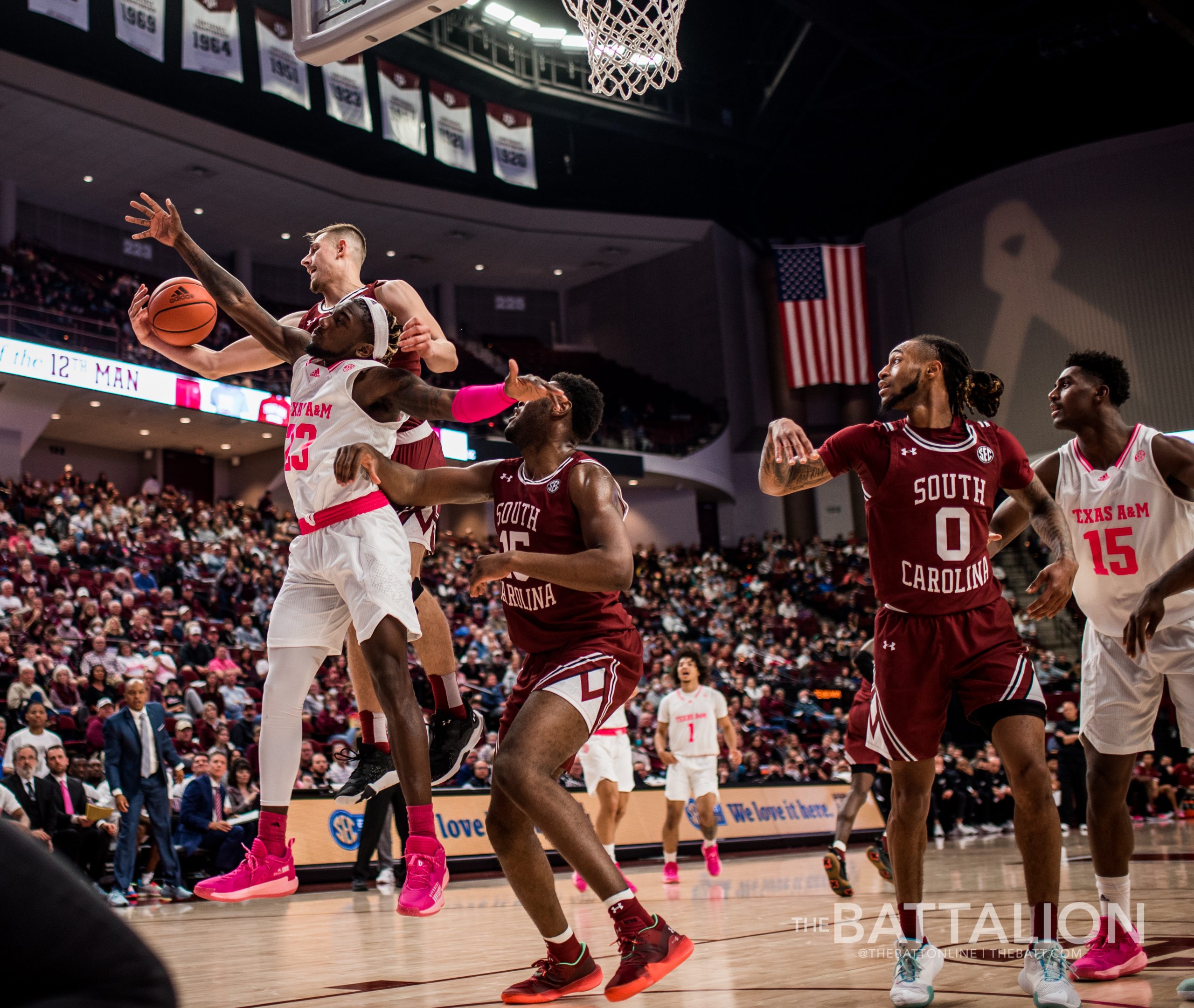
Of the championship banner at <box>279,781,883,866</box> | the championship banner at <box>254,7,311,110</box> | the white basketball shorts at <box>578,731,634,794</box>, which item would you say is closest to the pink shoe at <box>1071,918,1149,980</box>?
the championship banner at <box>279,781,883,866</box>

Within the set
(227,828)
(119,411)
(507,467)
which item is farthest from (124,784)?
(119,411)

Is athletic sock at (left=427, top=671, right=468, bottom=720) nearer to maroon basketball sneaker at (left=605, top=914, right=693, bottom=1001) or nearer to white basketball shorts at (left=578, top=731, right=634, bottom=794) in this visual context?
maroon basketball sneaker at (left=605, top=914, right=693, bottom=1001)

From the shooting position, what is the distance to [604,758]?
34.2 feet

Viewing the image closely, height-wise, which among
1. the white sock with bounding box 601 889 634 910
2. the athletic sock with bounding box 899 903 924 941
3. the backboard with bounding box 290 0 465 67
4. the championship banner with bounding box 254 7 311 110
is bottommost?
the athletic sock with bounding box 899 903 924 941

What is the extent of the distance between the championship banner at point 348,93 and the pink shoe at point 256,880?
20.4 m

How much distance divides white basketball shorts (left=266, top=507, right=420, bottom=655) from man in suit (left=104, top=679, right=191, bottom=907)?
5.85 m

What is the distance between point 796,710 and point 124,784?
14.3 m

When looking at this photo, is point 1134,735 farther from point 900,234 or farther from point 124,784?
point 900,234

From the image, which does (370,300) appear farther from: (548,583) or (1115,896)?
(1115,896)

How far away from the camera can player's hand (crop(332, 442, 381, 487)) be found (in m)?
4.00

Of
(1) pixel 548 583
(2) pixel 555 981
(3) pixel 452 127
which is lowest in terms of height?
(2) pixel 555 981

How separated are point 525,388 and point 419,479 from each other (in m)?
0.61

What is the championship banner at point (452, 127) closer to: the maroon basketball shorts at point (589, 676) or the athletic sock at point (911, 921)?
the maroon basketball shorts at point (589, 676)

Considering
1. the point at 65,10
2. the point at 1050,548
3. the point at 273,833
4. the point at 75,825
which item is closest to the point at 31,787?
the point at 75,825
